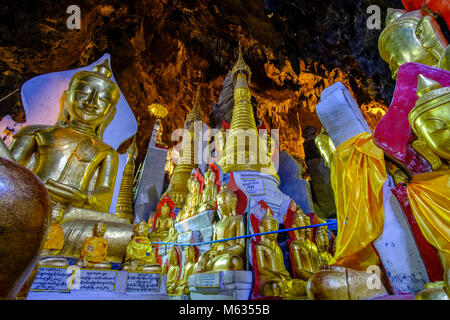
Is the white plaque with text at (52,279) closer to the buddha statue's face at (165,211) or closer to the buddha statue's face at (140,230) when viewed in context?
the buddha statue's face at (140,230)

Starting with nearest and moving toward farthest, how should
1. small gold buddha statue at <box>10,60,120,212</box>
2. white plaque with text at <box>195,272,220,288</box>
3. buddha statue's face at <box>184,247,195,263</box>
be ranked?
small gold buddha statue at <box>10,60,120,212</box>
white plaque with text at <box>195,272,220,288</box>
buddha statue's face at <box>184,247,195,263</box>

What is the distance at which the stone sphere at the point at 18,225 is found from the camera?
0.60 metres

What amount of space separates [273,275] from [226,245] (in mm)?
745

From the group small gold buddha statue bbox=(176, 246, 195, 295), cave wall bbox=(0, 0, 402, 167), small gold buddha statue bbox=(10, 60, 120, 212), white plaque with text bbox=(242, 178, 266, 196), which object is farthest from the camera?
white plaque with text bbox=(242, 178, 266, 196)

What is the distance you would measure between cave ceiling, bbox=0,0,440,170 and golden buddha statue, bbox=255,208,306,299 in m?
4.43

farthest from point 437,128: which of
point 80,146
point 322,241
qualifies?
point 322,241

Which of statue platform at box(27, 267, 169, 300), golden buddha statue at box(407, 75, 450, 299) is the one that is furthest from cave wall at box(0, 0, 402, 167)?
golden buddha statue at box(407, 75, 450, 299)

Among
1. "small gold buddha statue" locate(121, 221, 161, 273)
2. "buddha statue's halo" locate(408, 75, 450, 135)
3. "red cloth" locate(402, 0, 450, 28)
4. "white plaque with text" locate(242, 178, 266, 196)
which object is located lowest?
"small gold buddha statue" locate(121, 221, 161, 273)

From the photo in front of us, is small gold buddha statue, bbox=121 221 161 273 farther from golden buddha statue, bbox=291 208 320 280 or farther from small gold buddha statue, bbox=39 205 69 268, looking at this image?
golden buddha statue, bbox=291 208 320 280

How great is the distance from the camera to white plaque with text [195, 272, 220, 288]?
9.78 ft

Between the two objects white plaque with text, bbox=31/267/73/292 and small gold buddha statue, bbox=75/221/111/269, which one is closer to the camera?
white plaque with text, bbox=31/267/73/292

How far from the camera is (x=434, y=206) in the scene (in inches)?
59.6

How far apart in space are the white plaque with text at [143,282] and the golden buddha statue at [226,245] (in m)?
1.09
